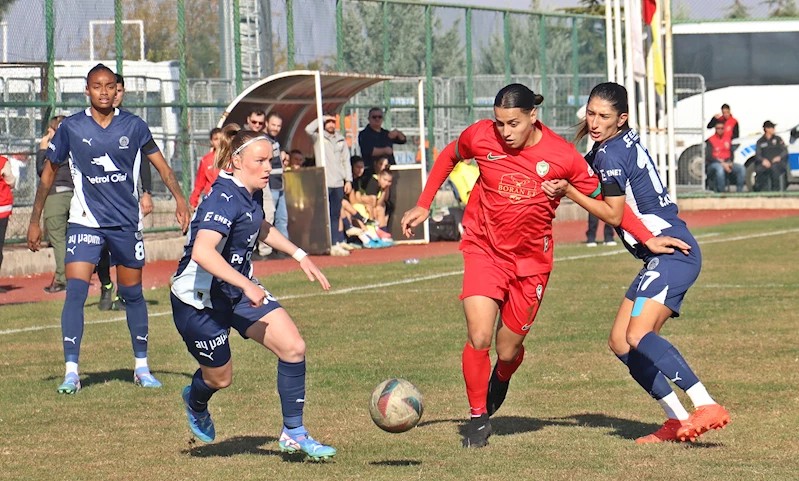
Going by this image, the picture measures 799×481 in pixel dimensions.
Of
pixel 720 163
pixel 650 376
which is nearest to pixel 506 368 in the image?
pixel 650 376

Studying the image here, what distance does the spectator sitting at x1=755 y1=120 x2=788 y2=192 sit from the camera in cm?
2998

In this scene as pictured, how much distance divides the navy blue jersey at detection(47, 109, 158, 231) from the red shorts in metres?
3.14

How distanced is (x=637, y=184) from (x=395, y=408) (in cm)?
184

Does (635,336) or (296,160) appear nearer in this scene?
(635,336)

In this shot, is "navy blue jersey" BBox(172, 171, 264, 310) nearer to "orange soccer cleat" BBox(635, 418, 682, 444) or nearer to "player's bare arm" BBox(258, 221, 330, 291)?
"player's bare arm" BBox(258, 221, 330, 291)

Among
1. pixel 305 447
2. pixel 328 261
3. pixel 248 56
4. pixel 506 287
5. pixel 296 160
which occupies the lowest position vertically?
pixel 305 447

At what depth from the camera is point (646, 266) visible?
7176 millimetres

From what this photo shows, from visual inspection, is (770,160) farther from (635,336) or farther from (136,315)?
(635,336)

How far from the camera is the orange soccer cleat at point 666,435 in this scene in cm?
702

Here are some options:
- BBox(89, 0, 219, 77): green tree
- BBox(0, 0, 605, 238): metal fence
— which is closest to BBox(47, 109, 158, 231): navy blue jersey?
BBox(0, 0, 605, 238): metal fence

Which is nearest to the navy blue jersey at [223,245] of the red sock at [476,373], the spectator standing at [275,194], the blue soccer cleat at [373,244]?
the red sock at [476,373]

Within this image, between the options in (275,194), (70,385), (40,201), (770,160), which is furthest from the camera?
(770,160)

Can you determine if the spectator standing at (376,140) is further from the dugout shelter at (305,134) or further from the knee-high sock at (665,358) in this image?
the knee-high sock at (665,358)

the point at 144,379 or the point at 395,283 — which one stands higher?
the point at 395,283
